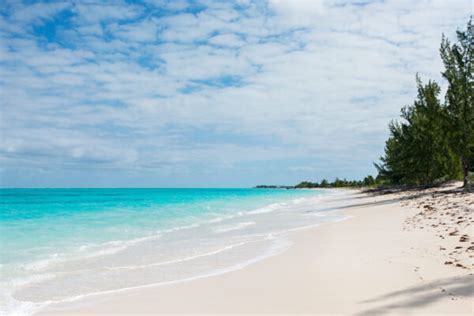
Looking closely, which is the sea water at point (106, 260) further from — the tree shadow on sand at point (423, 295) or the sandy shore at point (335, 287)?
the tree shadow on sand at point (423, 295)

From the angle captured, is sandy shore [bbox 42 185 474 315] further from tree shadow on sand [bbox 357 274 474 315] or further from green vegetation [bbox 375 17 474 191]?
green vegetation [bbox 375 17 474 191]

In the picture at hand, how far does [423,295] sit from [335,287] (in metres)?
1.39

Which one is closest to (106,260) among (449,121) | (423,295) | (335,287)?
(335,287)

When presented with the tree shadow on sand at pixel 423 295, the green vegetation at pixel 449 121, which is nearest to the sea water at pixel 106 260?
the tree shadow on sand at pixel 423 295

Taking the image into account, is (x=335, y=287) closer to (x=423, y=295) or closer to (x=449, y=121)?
(x=423, y=295)

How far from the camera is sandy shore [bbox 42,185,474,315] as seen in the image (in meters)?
5.54

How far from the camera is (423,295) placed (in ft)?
18.6

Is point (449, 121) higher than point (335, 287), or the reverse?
point (449, 121)

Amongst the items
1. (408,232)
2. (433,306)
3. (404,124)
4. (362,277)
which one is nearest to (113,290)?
(362,277)

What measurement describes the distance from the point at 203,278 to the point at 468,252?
5.62 meters

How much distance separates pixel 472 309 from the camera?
16.6ft

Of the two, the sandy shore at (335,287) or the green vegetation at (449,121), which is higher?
the green vegetation at (449,121)

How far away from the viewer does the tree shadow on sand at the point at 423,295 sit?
528cm

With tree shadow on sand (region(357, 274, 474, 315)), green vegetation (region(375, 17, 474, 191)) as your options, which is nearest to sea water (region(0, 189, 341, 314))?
tree shadow on sand (region(357, 274, 474, 315))
